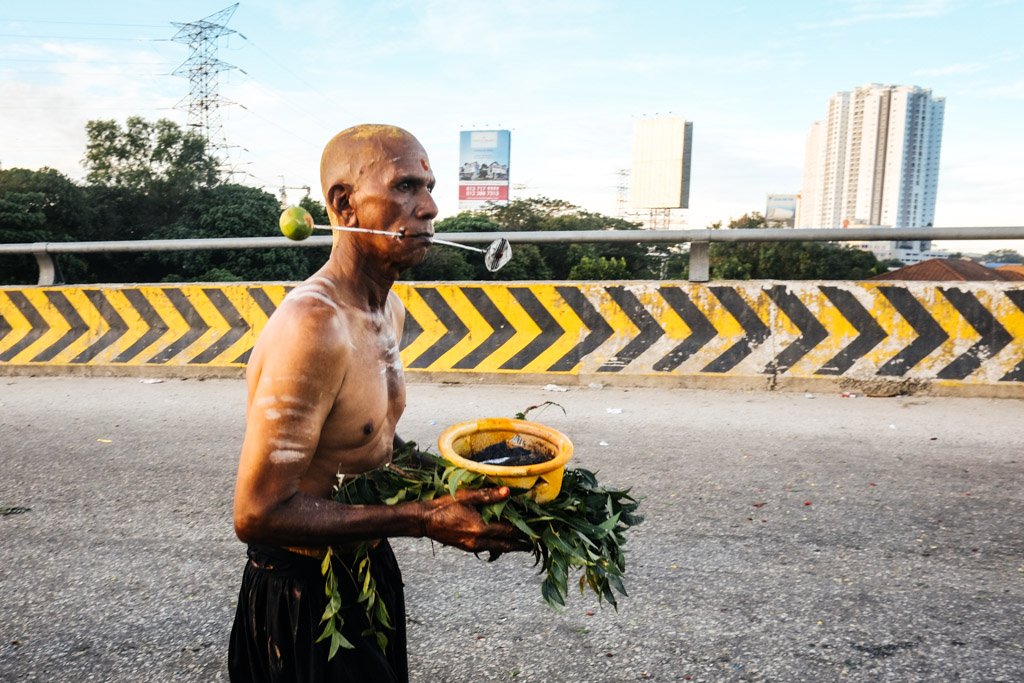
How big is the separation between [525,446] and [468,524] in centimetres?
35

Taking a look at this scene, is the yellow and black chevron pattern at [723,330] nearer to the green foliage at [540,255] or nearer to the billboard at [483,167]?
the green foliage at [540,255]

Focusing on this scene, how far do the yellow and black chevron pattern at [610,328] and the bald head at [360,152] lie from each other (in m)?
5.84

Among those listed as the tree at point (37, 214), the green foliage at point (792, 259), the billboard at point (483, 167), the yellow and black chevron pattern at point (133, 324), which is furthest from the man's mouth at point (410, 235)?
the billboard at point (483, 167)

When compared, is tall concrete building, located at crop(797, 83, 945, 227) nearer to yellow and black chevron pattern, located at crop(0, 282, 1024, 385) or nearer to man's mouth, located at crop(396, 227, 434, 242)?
yellow and black chevron pattern, located at crop(0, 282, 1024, 385)

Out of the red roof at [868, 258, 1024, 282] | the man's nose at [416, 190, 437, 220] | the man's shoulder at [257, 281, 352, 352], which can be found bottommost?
the man's shoulder at [257, 281, 352, 352]

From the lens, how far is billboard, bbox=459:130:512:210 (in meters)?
85.1

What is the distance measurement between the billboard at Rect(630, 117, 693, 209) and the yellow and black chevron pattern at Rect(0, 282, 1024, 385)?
313 feet

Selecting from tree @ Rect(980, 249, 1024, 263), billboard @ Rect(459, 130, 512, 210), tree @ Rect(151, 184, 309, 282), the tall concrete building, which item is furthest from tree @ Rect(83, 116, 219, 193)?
the tall concrete building

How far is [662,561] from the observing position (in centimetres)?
378

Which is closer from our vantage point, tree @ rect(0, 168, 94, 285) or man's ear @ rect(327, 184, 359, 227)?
Result: man's ear @ rect(327, 184, 359, 227)

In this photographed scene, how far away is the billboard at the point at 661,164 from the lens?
104312 millimetres

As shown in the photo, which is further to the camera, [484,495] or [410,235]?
[410,235]

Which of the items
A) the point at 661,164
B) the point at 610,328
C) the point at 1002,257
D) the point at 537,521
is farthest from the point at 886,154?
the point at 537,521

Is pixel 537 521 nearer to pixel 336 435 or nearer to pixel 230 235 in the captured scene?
pixel 336 435
